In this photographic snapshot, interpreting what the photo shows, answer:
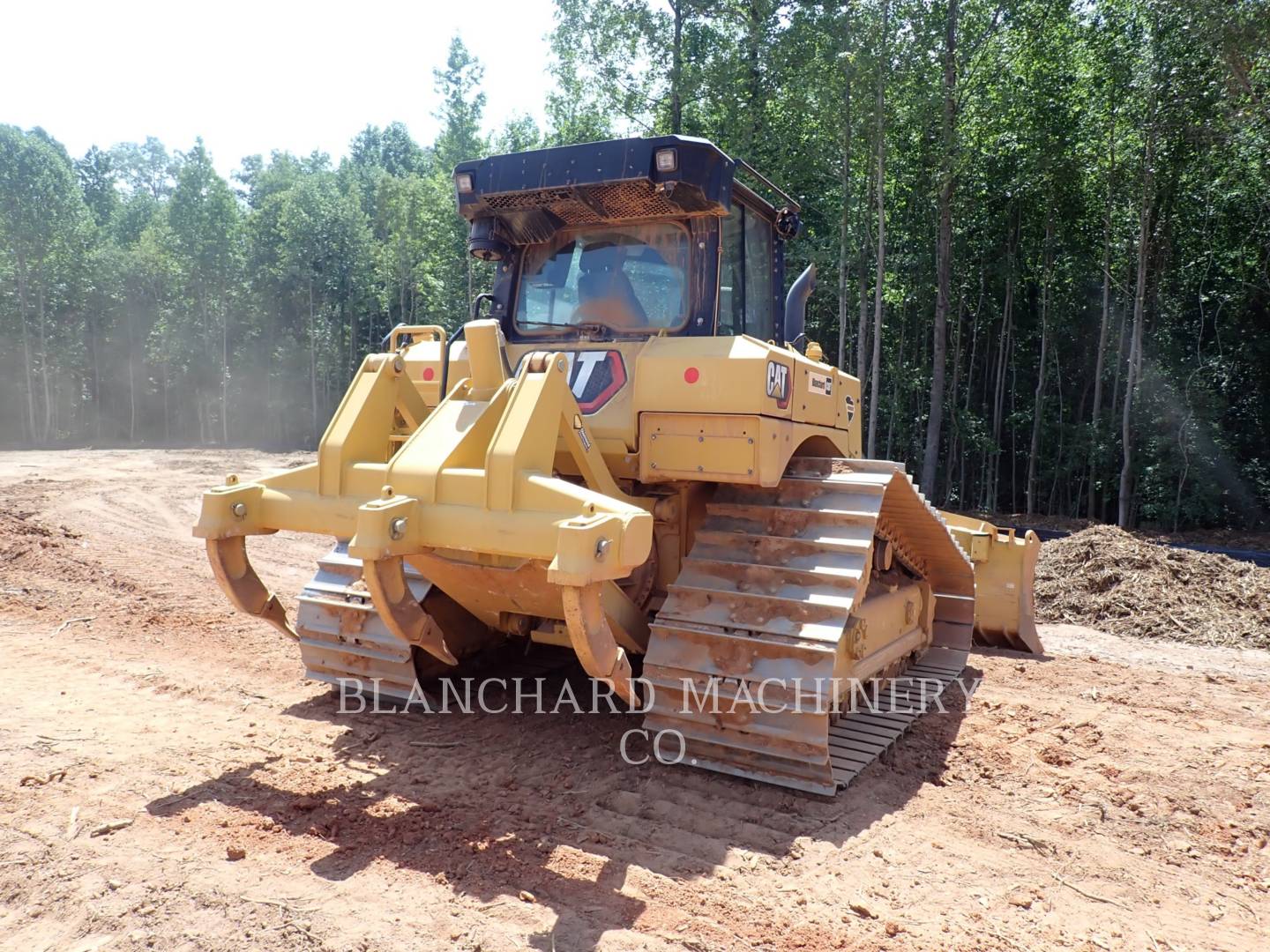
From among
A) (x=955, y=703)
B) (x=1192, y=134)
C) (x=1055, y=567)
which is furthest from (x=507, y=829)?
(x=1192, y=134)

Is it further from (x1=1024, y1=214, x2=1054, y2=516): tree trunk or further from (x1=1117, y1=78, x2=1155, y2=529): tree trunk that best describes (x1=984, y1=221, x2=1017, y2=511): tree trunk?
(x1=1117, y1=78, x2=1155, y2=529): tree trunk

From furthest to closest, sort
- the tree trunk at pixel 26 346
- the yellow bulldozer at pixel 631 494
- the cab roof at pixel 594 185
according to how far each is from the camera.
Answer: the tree trunk at pixel 26 346
the cab roof at pixel 594 185
the yellow bulldozer at pixel 631 494

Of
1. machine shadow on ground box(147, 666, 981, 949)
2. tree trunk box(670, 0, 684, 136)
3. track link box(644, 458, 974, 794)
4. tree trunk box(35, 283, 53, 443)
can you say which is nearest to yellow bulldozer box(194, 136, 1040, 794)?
track link box(644, 458, 974, 794)

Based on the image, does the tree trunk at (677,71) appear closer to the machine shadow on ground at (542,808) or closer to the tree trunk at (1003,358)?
the tree trunk at (1003,358)

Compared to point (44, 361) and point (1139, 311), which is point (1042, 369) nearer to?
point (1139, 311)

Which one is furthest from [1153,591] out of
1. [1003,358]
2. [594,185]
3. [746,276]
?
[1003,358]

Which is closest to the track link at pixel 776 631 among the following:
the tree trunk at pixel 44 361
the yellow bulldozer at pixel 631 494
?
the yellow bulldozer at pixel 631 494

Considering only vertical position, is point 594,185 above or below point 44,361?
below

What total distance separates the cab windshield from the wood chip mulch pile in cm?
566

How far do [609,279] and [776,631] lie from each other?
2.11 m

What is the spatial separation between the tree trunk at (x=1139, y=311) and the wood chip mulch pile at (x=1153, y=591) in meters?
7.19

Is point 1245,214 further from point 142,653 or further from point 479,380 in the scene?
point 142,653

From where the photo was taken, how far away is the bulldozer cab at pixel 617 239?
14.1 ft

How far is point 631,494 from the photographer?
4.32 m
